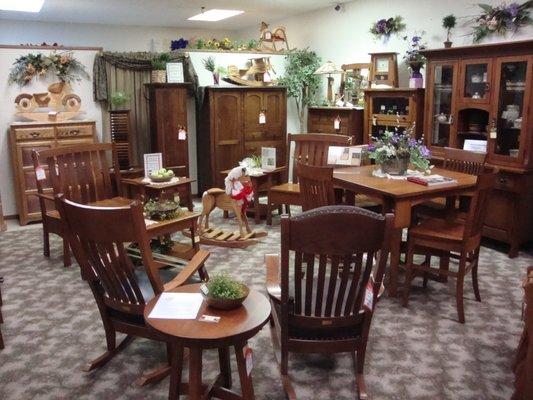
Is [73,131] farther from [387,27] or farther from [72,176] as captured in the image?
[387,27]

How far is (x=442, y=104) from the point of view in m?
5.02

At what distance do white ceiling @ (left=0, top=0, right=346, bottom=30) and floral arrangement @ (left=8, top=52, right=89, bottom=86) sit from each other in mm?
1121

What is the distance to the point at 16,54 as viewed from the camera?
5.53 m

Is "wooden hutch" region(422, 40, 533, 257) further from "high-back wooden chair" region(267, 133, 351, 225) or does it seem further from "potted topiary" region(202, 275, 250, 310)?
"potted topiary" region(202, 275, 250, 310)

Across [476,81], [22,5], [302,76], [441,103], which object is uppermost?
[22,5]

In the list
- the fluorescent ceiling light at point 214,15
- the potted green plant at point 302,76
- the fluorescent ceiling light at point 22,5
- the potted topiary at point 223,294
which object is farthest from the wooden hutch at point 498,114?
the fluorescent ceiling light at point 22,5

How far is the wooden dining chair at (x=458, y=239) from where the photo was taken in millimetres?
3090

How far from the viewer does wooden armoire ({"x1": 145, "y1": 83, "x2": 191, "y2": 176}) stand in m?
6.08

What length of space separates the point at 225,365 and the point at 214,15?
664 centimetres

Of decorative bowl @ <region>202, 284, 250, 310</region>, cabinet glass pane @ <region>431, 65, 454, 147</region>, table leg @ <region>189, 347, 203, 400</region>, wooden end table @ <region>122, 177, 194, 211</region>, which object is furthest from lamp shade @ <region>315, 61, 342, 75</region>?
table leg @ <region>189, 347, 203, 400</region>

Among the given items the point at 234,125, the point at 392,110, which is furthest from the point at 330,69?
the point at 234,125

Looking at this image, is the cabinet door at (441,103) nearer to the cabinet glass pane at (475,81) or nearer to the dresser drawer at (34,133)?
the cabinet glass pane at (475,81)

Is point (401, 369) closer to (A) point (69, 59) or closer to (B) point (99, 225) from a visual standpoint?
(B) point (99, 225)

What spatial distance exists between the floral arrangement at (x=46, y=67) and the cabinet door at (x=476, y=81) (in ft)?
13.9
